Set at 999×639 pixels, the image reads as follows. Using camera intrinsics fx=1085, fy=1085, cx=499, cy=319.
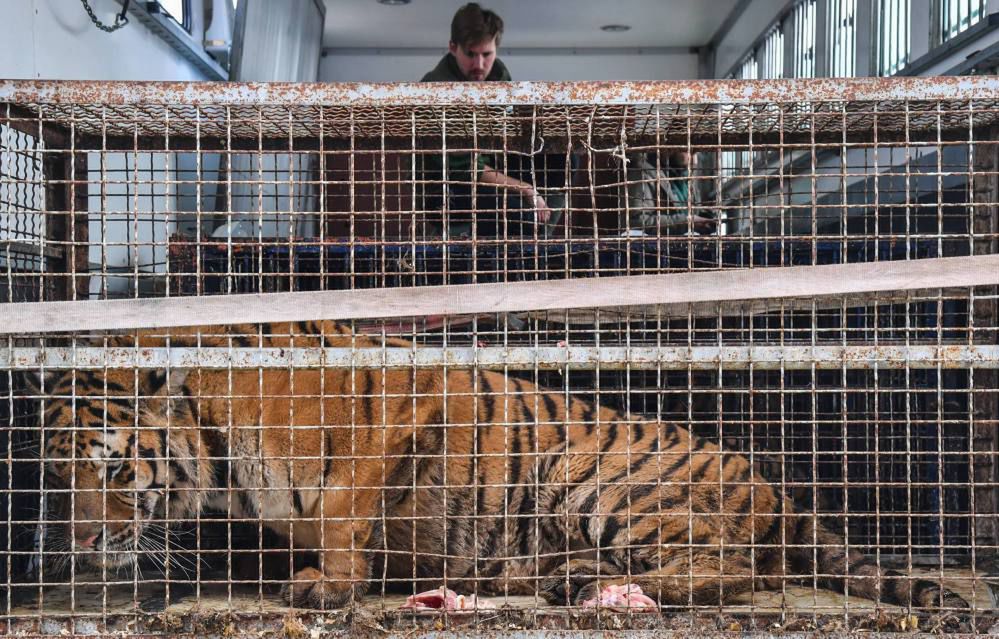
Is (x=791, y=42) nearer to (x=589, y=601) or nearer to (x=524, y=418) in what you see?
(x=524, y=418)

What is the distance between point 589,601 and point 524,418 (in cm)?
76

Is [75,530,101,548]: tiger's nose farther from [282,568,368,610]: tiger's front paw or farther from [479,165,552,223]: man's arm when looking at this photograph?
[479,165,552,223]: man's arm

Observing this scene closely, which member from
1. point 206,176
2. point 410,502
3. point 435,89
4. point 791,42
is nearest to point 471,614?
point 410,502

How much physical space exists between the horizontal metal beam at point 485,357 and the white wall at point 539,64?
1084 centimetres

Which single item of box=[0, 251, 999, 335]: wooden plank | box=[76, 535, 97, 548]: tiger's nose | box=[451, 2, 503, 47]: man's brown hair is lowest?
box=[76, 535, 97, 548]: tiger's nose

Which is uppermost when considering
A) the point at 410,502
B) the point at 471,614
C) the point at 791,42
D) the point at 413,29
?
the point at 413,29

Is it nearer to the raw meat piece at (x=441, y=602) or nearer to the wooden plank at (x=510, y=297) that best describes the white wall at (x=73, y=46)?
the wooden plank at (x=510, y=297)

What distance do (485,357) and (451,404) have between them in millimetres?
695

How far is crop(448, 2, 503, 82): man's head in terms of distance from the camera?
15.4 feet

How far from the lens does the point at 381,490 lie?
2.82m

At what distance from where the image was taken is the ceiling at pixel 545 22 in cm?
1124

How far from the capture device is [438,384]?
302 cm

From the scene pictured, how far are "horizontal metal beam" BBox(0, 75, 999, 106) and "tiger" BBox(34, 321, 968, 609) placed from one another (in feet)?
1.85

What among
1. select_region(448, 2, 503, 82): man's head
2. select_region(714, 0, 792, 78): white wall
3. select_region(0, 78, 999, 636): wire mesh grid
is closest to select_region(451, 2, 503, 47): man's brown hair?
select_region(448, 2, 503, 82): man's head
